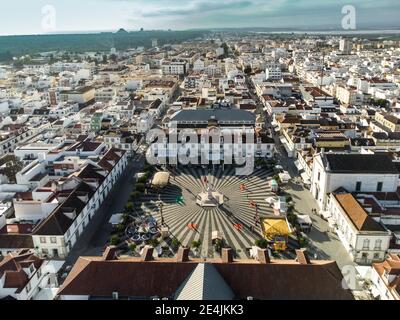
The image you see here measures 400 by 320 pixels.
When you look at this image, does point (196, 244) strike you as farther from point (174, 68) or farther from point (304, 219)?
point (174, 68)

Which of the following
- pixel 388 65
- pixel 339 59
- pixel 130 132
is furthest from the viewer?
pixel 339 59

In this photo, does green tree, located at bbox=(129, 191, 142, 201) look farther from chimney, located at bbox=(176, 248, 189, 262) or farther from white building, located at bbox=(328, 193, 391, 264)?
white building, located at bbox=(328, 193, 391, 264)

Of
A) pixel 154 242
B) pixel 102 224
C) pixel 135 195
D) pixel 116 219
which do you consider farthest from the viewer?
pixel 135 195

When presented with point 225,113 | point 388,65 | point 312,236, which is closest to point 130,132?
point 225,113

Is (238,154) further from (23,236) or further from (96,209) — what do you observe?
(23,236)

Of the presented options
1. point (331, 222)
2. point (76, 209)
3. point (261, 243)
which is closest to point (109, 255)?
point (76, 209)

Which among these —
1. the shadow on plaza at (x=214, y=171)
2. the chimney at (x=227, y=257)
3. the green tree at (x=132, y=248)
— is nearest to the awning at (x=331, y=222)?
the shadow on plaza at (x=214, y=171)
